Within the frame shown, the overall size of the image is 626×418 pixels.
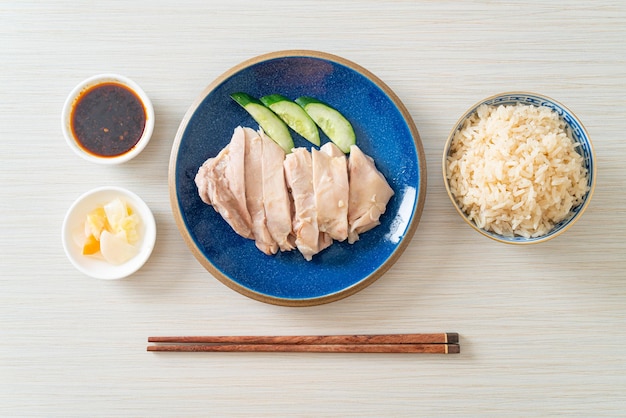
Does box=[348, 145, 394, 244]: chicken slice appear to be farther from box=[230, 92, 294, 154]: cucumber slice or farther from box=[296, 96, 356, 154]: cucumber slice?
box=[230, 92, 294, 154]: cucumber slice

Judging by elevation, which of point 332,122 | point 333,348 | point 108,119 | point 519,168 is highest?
point 108,119

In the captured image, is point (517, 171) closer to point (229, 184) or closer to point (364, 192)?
point (364, 192)

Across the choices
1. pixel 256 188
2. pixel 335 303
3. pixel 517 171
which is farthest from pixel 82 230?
pixel 517 171

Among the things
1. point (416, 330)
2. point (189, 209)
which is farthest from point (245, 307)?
point (416, 330)

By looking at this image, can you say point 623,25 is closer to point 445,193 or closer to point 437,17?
point 437,17

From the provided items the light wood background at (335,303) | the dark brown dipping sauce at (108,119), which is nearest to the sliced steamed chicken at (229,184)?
the light wood background at (335,303)

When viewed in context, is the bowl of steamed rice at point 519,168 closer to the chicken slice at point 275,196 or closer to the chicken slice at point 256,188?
the chicken slice at point 275,196
